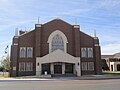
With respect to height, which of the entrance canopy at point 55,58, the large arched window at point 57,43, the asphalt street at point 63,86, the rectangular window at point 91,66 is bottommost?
the asphalt street at point 63,86

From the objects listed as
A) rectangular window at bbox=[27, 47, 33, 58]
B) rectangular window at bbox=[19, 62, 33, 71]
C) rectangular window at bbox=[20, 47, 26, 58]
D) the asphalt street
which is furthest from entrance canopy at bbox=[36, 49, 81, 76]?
the asphalt street

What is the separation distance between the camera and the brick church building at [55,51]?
45.5 metres

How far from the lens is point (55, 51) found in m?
44.6

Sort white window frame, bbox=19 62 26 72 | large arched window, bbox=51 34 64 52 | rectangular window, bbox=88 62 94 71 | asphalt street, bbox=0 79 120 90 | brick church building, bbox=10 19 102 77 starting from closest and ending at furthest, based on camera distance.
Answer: asphalt street, bbox=0 79 120 90
brick church building, bbox=10 19 102 77
white window frame, bbox=19 62 26 72
large arched window, bbox=51 34 64 52
rectangular window, bbox=88 62 94 71

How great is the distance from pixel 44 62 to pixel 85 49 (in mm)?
11083

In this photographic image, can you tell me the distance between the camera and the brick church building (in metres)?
45.5

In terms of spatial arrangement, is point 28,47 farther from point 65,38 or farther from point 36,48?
point 65,38

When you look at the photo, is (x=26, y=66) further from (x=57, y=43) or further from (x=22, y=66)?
(x=57, y=43)

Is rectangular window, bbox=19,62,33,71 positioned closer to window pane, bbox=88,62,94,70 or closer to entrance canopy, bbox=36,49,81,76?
entrance canopy, bbox=36,49,81,76

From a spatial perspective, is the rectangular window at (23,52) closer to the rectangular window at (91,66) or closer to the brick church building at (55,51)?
the brick church building at (55,51)

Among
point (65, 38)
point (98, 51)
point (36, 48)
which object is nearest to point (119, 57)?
point (98, 51)

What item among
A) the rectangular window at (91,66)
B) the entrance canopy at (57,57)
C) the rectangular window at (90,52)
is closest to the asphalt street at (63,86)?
the entrance canopy at (57,57)

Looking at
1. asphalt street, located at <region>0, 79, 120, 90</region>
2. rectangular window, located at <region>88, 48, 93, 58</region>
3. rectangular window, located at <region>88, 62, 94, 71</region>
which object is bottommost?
asphalt street, located at <region>0, 79, 120, 90</region>

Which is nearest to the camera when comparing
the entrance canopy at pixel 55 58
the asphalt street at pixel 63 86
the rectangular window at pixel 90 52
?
the asphalt street at pixel 63 86
